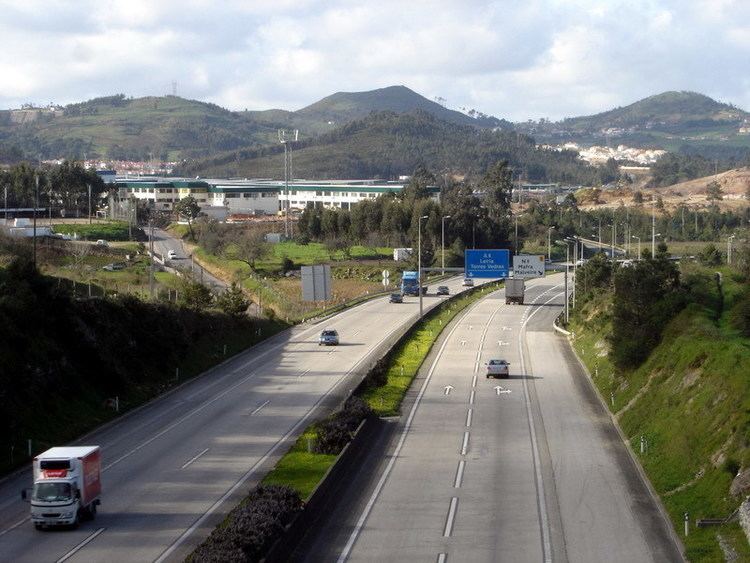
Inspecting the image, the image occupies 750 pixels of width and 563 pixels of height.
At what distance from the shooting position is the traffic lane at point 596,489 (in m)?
26.8

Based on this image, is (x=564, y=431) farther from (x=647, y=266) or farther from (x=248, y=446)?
(x=647, y=266)

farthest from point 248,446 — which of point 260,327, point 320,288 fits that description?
point 320,288

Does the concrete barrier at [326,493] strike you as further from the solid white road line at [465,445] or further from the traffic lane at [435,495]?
the solid white road line at [465,445]

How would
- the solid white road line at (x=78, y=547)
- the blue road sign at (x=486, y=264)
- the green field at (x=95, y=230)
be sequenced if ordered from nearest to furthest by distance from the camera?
the solid white road line at (x=78, y=547), the blue road sign at (x=486, y=264), the green field at (x=95, y=230)

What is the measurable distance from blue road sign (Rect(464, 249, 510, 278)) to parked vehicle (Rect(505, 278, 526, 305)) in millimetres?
11181

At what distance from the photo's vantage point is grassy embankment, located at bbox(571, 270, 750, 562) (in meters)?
28.5

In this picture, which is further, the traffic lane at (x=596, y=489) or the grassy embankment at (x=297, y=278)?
the grassy embankment at (x=297, y=278)

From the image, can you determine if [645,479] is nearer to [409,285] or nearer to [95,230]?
[409,285]

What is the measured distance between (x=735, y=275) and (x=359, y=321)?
2581 cm

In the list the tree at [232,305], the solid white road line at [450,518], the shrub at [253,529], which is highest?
the tree at [232,305]

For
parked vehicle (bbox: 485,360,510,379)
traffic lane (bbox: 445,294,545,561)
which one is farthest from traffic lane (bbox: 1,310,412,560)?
parked vehicle (bbox: 485,360,510,379)

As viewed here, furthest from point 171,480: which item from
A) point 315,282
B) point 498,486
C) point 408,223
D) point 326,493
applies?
point 408,223

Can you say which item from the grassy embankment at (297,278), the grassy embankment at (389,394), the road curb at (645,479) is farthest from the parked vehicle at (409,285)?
the road curb at (645,479)

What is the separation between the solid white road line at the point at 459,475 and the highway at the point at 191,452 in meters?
5.69
